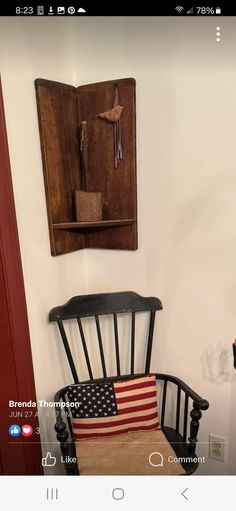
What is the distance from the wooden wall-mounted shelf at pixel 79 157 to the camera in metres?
0.67

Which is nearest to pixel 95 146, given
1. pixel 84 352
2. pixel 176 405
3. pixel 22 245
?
pixel 22 245

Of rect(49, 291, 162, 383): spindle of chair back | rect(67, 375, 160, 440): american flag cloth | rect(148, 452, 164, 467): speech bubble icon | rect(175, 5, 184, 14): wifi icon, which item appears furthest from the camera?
rect(49, 291, 162, 383): spindle of chair back

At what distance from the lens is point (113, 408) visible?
772 mm

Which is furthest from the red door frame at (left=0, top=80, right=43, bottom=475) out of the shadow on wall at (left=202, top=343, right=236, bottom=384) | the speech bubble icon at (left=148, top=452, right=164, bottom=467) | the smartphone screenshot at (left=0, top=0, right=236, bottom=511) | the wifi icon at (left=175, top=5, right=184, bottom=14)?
the shadow on wall at (left=202, top=343, right=236, bottom=384)

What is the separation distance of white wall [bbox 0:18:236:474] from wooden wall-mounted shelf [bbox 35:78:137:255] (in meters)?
0.02

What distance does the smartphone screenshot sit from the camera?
534 millimetres

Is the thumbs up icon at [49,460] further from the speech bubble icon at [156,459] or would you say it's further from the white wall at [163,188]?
the speech bubble icon at [156,459]

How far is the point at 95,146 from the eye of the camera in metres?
0.71

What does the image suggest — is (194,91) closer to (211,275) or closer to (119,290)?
(211,275)

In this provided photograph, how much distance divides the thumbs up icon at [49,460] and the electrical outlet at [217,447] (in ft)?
1.22

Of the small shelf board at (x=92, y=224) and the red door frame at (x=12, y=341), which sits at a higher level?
the small shelf board at (x=92, y=224)

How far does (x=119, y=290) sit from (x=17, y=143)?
48 cm
